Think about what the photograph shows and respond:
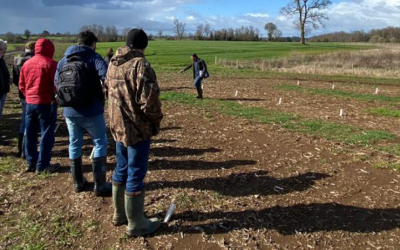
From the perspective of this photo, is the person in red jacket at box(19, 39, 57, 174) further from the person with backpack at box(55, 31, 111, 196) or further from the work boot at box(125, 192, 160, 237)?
the work boot at box(125, 192, 160, 237)

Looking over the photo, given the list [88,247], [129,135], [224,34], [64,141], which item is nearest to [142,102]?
[129,135]

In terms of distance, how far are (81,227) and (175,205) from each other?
3.79 ft

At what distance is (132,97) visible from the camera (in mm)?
3477

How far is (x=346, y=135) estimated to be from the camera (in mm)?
8188

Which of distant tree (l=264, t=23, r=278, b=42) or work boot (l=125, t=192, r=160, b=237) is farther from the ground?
distant tree (l=264, t=23, r=278, b=42)

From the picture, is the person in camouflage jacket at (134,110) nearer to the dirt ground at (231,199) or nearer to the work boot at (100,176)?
the dirt ground at (231,199)

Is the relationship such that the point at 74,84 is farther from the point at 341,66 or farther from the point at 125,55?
the point at 341,66

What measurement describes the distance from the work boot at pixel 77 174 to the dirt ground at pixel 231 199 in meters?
0.14

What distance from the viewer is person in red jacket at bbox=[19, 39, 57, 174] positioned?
523 centimetres

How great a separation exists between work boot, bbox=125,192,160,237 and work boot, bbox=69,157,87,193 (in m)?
1.39

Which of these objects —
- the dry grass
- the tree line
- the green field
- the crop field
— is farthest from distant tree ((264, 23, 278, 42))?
the crop field

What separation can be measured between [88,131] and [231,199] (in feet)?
6.98

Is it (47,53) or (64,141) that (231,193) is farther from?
(64,141)

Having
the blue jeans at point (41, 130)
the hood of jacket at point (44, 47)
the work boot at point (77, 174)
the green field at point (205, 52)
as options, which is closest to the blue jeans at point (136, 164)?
the work boot at point (77, 174)
